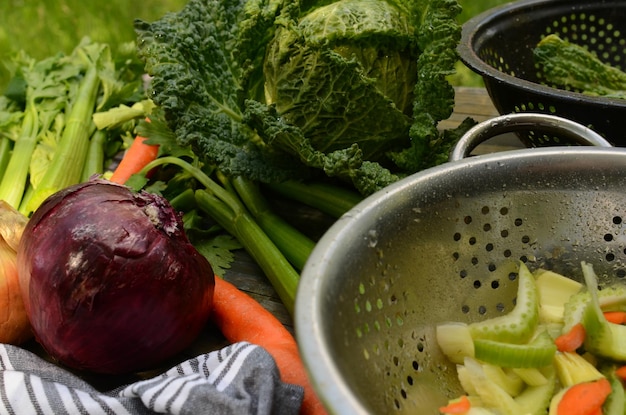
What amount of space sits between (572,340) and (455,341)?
144 mm

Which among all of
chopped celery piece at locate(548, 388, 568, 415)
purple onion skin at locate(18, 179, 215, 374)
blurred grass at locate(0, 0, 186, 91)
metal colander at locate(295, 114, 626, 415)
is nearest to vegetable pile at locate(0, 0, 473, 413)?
purple onion skin at locate(18, 179, 215, 374)

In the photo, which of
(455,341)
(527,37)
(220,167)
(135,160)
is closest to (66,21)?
(135,160)

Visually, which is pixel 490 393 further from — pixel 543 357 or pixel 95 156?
pixel 95 156

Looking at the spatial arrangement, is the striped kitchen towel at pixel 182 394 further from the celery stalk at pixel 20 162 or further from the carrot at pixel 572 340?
the celery stalk at pixel 20 162

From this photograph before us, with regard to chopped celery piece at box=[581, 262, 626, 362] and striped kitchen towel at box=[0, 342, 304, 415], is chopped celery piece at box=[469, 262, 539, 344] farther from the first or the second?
striped kitchen towel at box=[0, 342, 304, 415]

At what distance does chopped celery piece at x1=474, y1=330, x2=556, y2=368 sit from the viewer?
2.50 feet

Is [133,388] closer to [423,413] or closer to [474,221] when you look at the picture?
[423,413]

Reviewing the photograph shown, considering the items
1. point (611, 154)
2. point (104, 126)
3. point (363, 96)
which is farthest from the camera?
point (104, 126)

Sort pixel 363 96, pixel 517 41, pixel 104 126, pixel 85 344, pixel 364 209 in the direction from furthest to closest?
pixel 104 126
pixel 517 41
pixel 363 96
pixel 85 344
pixel 364 209

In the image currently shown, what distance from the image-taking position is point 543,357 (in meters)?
0.77

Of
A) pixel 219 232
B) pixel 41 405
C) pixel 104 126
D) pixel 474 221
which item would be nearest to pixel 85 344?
pixel 41 405

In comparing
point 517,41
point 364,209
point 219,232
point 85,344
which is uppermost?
point 364,209

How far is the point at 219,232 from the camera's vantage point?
1.39 metres

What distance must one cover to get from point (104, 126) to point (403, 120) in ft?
2.75
